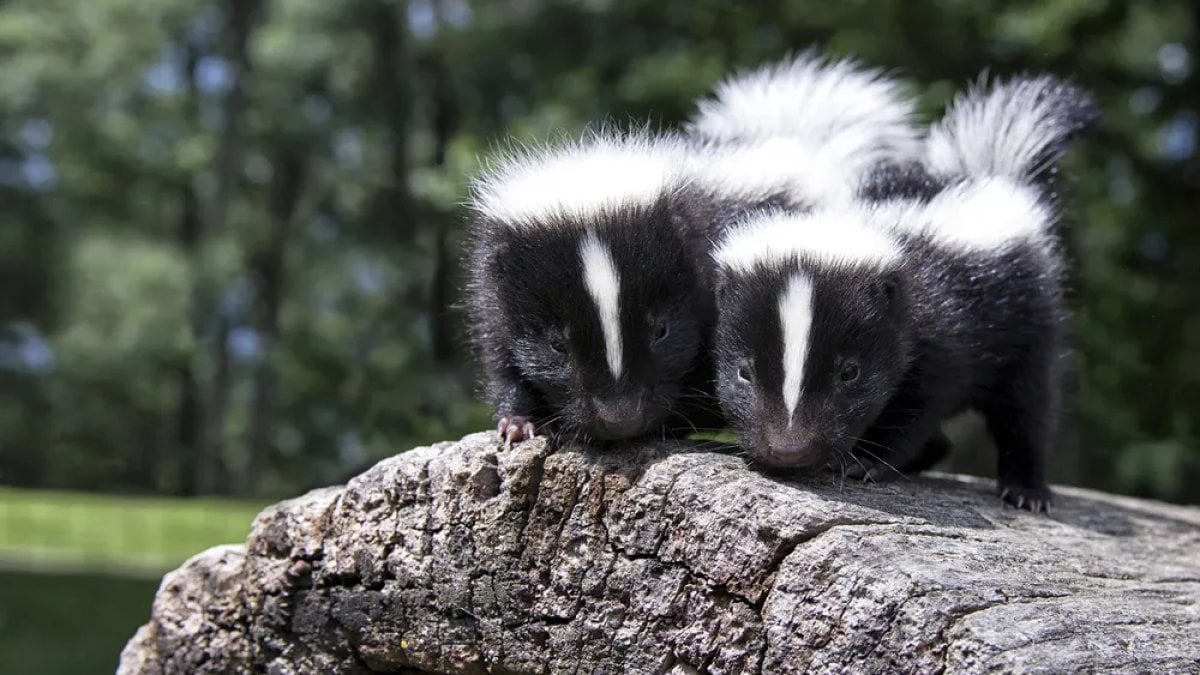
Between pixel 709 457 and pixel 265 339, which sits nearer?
pixel 709 457

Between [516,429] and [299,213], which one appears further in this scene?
[299,213]

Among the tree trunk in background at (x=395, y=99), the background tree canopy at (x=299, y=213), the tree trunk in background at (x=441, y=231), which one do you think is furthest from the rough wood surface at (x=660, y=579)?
the tree trunk in background at (x=395, y=99)

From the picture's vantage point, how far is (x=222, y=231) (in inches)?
739

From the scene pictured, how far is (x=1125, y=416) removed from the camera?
9664 millimetres

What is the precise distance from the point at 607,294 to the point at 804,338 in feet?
1.73

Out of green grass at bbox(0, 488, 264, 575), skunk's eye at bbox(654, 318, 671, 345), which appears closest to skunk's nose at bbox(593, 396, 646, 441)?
skunk's eye at bbox(654, 318, 671, 345)

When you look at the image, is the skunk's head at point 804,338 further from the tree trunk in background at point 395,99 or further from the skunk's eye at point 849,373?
the tree trunk in background at point 395,99

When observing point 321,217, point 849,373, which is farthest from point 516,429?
point 321,217

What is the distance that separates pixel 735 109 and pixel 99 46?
54.1 feet

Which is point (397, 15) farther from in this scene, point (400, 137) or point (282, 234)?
point (282, 234)

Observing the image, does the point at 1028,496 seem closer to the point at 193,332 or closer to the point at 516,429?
the point at 516,429

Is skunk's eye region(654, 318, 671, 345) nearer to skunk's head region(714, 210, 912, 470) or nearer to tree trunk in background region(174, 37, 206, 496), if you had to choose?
skunk's head region(714, 210, 912, 470)

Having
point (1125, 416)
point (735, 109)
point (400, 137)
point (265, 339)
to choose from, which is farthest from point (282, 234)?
point (735, 109)

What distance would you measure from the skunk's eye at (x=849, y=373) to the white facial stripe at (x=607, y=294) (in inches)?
23.2
